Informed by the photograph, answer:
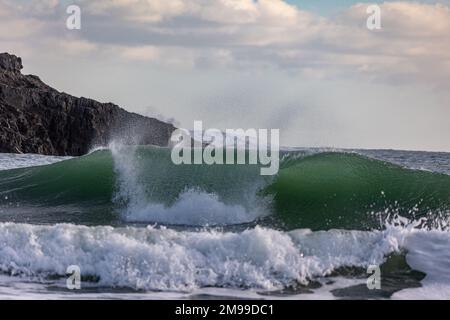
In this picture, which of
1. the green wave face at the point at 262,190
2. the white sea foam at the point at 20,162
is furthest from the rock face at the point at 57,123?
the green wave face at the point at 262,190

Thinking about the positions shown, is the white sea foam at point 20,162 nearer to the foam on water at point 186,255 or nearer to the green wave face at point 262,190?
the green wave face at point 262,190

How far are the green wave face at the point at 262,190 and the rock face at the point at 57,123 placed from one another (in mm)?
51214

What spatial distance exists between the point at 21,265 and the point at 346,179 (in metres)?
8.25

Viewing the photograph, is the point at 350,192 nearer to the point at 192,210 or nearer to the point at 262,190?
the point at 262,190

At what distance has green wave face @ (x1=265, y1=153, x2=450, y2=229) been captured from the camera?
47.3 feet

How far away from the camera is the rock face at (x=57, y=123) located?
230ft

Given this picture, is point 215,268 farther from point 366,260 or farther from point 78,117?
point 78,117

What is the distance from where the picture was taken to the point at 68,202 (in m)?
16.9

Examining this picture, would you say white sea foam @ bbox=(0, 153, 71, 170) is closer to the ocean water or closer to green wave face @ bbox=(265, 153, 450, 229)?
the ocean water

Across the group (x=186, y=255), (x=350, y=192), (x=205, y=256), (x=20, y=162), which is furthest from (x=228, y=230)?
(x=20, y=162)

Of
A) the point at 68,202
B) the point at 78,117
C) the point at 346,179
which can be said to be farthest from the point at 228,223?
the point at 78,117

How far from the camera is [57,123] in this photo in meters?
74.2
